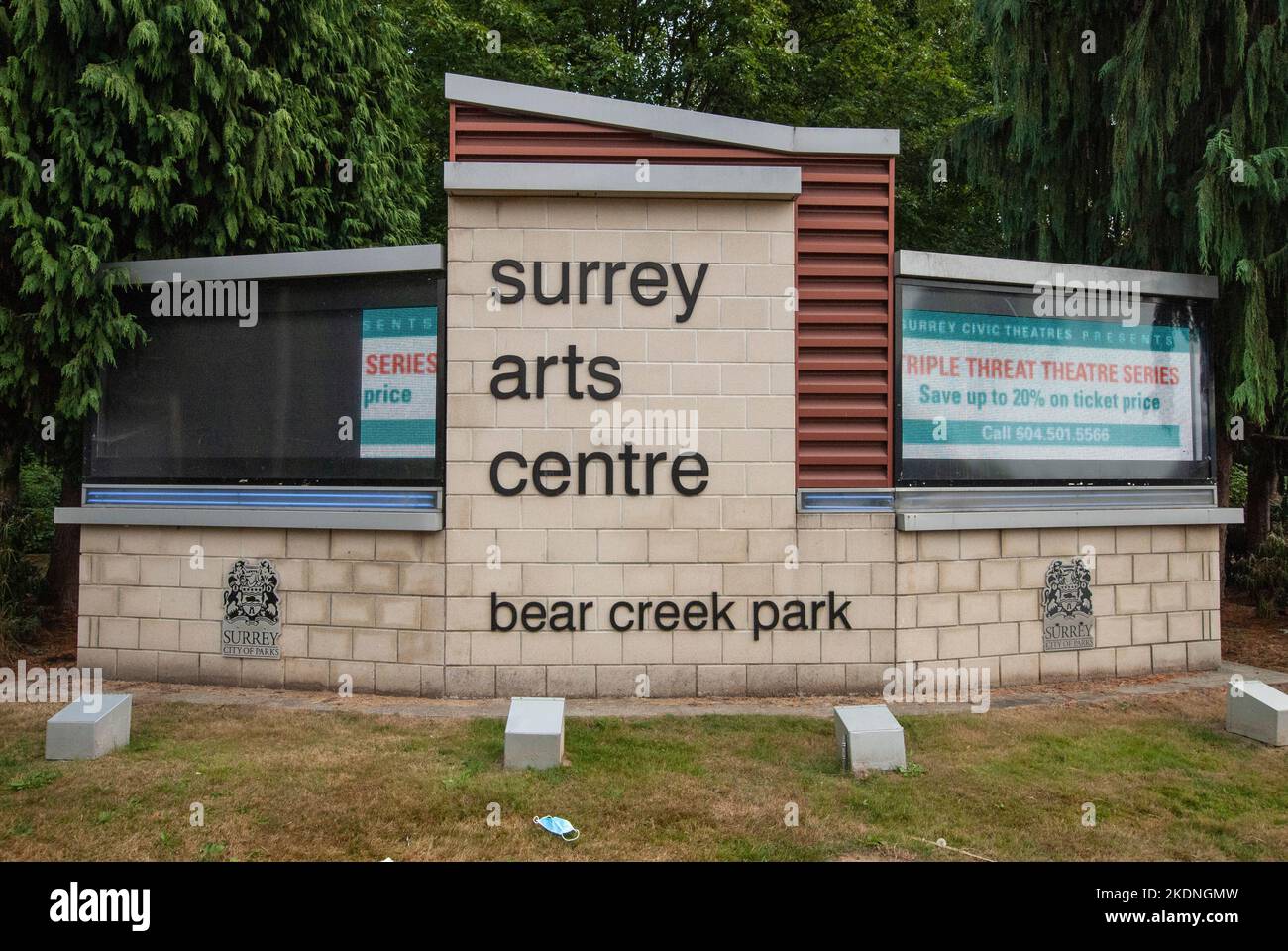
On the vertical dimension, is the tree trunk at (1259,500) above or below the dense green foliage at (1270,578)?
above

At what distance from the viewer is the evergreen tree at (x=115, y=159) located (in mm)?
8156

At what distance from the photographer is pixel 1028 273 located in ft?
27.6

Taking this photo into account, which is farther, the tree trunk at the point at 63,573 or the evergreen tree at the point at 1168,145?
the tree trunk at the point at 63,573

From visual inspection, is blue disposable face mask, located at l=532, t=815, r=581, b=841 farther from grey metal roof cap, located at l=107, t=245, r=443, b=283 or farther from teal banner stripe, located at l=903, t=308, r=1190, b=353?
teal banner stripe, located at l=903, t=308, r=1190, b=353

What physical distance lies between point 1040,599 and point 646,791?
14.3 feet

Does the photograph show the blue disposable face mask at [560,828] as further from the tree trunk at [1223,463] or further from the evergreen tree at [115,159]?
the tree trunk at [1223,463]

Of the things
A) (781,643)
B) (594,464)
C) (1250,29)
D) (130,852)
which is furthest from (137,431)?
(1250,29)

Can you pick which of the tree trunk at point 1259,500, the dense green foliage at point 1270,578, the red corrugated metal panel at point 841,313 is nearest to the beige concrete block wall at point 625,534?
the red corrugated metal panel at point 841,313

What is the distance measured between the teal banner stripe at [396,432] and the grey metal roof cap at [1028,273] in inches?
158

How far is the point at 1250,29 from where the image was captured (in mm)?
8953

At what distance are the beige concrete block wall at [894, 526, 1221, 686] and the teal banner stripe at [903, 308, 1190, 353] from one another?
63.8 inches

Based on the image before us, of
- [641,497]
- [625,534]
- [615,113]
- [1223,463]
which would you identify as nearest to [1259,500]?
[1223,463]

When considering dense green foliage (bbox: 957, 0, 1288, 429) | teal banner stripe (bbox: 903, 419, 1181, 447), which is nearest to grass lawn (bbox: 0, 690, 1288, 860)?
teal banner stripe (bbox: 903, 419, 1181, 447)

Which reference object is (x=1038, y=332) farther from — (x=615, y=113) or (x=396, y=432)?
(x=396, y=432)
